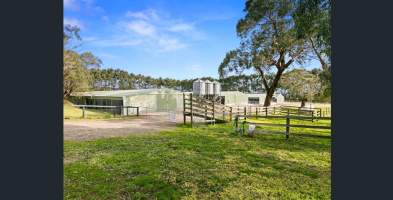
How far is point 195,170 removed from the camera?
14.6 ft

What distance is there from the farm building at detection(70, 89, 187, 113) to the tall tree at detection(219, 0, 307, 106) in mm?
7302

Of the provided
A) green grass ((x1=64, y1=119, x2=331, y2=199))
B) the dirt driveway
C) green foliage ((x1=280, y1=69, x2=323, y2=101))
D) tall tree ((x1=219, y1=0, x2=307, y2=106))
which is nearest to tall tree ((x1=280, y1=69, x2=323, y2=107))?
green foliage ((x1=280, y1=69, x2=323, y2=101))

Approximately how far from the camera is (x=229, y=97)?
2972 cm

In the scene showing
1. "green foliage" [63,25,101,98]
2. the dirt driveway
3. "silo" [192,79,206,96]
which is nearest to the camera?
the dirt driveway

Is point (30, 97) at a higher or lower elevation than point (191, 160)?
higher

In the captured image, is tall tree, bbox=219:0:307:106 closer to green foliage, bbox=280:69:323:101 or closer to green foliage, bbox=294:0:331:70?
green foliage, bbox=280:69:323:101

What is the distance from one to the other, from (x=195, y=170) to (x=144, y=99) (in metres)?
17.6

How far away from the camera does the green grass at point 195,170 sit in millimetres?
3463

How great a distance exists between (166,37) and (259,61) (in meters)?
11.3

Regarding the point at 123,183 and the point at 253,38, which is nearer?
the point at 123,183

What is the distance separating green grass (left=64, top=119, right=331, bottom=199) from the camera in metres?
3.46

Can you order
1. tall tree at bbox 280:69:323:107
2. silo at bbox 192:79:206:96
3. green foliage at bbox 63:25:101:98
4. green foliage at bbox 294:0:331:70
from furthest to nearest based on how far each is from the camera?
green foliage at bbox 63:25:101:98
tall tree at bbox 280:69:323:107
silo at bbox 192:79:206:96
green foliage at bbox 294:0:331:70
